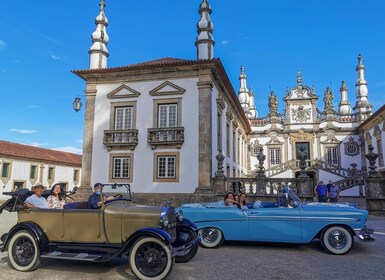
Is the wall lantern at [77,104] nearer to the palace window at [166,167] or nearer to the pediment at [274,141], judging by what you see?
the palace window at [166,167]

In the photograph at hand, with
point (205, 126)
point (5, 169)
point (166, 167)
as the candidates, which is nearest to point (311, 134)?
point (205, 126)

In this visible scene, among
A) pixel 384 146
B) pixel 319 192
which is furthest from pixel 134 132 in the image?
pixel 384 146

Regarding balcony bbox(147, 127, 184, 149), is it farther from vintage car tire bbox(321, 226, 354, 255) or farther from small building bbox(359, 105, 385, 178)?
small building bbox(359, 105, 385, 178)

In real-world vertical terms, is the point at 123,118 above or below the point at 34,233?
above

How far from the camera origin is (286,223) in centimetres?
655

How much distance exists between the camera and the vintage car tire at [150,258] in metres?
4.60

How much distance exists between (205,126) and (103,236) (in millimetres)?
10682

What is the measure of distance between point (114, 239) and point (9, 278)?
167 centimetres

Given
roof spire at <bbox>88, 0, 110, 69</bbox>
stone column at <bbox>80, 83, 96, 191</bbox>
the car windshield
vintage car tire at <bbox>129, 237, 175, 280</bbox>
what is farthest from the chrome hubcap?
roof spire at <bbox>88, 0, 110, 69</bbox>

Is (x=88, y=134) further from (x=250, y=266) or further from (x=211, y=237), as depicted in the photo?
(x=250, y=266)

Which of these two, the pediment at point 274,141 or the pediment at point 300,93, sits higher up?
the pediment at point 300,93

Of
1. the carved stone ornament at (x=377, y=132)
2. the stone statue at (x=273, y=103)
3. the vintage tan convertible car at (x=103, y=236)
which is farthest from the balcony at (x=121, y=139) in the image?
the stone statue at (x=273, y=103)

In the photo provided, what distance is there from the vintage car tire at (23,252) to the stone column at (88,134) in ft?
37.4

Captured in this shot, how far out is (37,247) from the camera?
17.0ft
